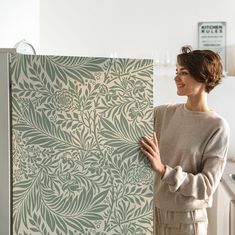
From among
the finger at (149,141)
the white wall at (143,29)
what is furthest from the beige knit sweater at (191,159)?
the white wall at (143,29)

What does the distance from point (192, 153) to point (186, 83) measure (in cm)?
28

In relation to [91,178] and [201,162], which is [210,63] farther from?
[91,178]

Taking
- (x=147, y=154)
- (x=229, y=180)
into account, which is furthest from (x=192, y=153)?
(x=229, y=180)

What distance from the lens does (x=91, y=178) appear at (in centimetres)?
108

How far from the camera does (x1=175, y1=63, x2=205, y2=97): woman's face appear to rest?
148 centimetres

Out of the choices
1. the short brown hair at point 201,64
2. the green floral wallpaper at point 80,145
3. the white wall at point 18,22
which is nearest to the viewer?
the green floral wallpaper at point 80,145

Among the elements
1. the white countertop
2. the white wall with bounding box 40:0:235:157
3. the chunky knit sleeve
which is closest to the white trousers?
the chunky knit sleeve

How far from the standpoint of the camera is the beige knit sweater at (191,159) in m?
1.38

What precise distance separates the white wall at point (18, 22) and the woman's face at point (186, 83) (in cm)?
107

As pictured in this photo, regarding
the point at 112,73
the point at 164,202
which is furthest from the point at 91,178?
Answer: the point at 164,202

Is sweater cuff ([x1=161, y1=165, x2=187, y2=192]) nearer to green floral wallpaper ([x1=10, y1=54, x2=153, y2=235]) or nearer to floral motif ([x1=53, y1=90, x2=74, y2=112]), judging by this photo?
green floral wallpaper ([x1=10, y1=54, x2=153, y2=235])

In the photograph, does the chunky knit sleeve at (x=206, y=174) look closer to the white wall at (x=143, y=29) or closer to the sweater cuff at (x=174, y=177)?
the sweater cuff at (x=174, y=177)

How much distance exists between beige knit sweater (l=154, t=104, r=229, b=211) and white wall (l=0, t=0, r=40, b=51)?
1132 millimetres

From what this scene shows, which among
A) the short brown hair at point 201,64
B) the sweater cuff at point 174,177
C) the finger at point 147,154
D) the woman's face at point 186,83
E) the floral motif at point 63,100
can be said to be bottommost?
the sweater cuff at point 174,177
